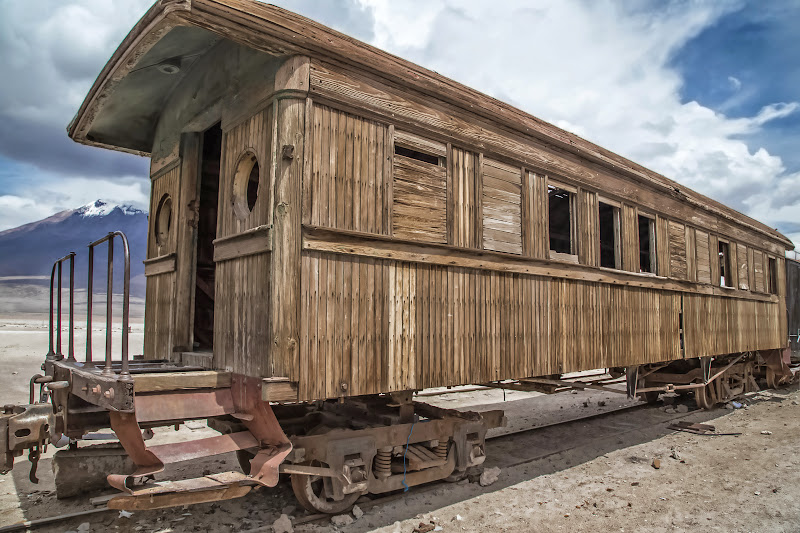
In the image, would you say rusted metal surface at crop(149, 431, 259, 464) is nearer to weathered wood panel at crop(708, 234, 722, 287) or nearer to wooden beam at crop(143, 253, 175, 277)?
wooden beam at crop(143, 253, 175, 277)

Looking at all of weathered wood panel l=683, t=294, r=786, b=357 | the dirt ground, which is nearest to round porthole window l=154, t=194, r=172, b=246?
the dirt ground

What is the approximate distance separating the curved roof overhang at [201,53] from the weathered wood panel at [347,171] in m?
0.57

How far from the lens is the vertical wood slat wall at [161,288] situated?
21.0ft

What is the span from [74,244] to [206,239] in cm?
12301

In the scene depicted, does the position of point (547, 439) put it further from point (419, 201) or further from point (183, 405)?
point (183, 405)

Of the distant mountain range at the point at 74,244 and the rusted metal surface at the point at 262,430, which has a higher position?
the distant mountain range at the point at 74,244

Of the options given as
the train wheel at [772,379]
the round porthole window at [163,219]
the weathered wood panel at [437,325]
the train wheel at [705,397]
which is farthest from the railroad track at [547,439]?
the train wheel at [772,379]

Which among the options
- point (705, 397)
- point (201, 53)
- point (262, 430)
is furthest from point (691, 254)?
point (201, 53)

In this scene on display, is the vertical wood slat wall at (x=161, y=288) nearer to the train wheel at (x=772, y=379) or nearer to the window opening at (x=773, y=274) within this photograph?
the window opening at (x=773, y=274)

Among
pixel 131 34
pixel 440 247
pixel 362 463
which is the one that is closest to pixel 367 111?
pixel 440 247

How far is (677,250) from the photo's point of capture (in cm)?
1023

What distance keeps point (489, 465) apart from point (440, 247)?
3.36 metres

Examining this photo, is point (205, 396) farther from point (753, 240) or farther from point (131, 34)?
point (753, 240)

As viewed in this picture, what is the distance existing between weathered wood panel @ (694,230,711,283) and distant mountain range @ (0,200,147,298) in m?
75.5
